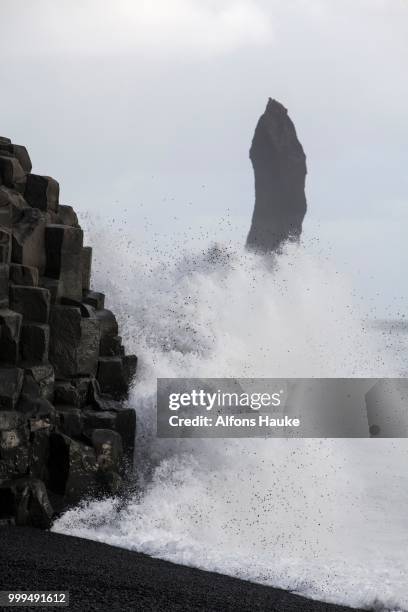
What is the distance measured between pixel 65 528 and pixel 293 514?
8.90ft

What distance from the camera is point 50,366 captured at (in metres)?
8.65

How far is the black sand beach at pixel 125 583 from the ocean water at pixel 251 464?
444 mm

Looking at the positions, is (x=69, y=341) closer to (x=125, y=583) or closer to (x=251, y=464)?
(x=251, y=464)

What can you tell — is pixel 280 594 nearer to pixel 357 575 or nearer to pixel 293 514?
pixel 357 575

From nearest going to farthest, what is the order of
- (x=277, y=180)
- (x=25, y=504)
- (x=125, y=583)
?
1. (x=125, y=583)
2. (x=25, y=504)
3. (x=277, y=180)

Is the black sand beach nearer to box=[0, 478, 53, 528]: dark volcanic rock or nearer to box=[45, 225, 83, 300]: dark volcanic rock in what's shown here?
box=[0, 478, 53, 528]: dark volcanic rock

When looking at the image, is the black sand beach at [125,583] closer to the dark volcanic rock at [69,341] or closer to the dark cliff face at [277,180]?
the dark volcanic rock at [69,341]

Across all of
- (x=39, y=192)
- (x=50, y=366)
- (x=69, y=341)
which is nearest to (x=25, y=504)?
(x=50, y=366)

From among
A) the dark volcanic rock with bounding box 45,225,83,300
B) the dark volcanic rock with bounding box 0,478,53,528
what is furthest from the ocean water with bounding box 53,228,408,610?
the dark volcanic rock with bounding box 45,225,83,300

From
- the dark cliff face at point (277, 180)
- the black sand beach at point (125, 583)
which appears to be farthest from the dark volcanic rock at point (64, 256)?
the dark cliff face at point (277, 180)

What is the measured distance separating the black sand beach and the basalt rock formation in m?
1.25

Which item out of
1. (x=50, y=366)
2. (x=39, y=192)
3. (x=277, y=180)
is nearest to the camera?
(x=50, y=366)

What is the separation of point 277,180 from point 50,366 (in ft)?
279

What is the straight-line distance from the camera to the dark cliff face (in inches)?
3477
